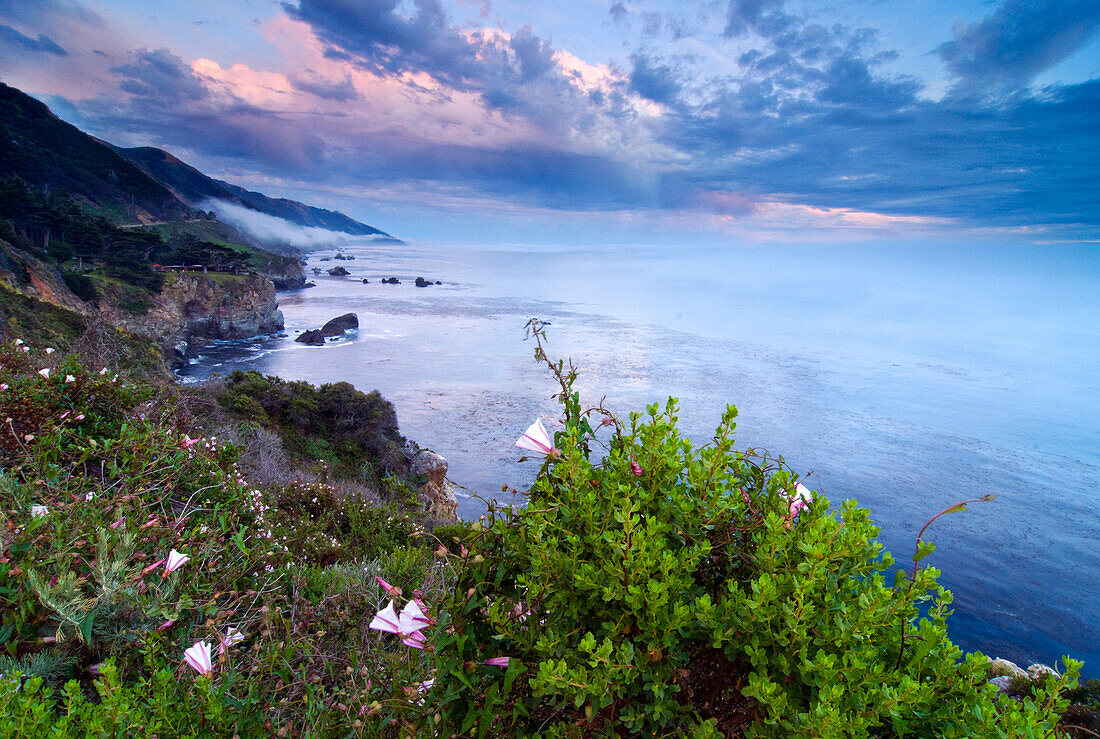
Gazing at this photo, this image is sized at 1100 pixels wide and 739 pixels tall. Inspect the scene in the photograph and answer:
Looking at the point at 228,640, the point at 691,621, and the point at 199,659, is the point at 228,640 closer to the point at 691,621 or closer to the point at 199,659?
the point at 199,659

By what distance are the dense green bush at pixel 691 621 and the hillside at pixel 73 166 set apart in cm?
8822

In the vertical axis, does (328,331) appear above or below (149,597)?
below

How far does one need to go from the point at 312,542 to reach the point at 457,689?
4344 millimetres

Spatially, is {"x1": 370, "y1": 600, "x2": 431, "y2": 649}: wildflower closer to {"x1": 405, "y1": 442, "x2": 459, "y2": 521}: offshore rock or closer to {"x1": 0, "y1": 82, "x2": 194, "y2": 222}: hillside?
{"x1": 405, "y1": 442, "x2": 459, "y2": 521}: offshore rock

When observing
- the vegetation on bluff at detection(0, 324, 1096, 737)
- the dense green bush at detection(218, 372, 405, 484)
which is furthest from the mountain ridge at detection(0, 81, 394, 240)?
the vegetation on bluff at detection(0, 324, 1096, 737)

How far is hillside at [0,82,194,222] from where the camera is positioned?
6594 centimetres

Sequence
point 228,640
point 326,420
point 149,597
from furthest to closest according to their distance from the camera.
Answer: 1. point 326,420
2. point 149,597
3. point 228,640

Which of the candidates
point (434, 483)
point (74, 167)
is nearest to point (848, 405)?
point (434, 483)

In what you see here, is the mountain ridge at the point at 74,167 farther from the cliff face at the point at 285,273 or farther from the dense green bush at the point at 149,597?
the dense green bush at the point at 149,597

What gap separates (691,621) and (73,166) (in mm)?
101946

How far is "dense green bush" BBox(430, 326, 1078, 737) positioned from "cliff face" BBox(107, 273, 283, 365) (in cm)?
3880

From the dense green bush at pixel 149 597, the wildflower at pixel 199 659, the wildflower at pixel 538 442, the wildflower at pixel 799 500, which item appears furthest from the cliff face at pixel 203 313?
the wildflower at pixel 799 500

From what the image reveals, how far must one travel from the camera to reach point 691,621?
118 centimetres

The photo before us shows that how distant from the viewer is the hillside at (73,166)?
6594 cm
